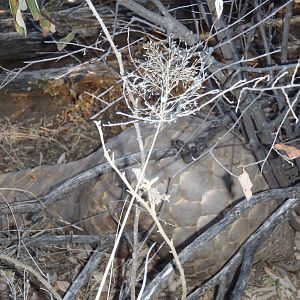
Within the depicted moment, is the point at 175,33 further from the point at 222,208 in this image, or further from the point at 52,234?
the point at 52,234

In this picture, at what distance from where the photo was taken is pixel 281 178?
2963mm

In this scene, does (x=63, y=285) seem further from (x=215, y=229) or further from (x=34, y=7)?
(x=34, y=7)

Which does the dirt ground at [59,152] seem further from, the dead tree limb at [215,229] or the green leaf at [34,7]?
Answer: the green leaf at [34,7]

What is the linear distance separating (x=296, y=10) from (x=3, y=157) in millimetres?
2312

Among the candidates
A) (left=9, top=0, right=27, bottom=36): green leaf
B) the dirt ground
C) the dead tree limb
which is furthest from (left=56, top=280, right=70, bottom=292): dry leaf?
(left=9, top=0, right=27, bottom=36): green leaf

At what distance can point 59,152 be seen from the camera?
4539mm

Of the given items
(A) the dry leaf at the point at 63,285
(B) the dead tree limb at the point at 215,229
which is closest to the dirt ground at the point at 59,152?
(A) the dry leaf at the point at 63,285

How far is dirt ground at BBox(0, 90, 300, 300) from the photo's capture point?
3.24 m

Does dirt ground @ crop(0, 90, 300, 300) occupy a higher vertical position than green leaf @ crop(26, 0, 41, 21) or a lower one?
lower

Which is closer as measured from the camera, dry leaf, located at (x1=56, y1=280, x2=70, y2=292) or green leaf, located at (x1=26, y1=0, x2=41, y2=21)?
green leaf, located at (x1=26, y1=0, x2=41, y2=21)

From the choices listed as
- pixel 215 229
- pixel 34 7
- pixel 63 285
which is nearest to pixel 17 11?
pixel 34 7

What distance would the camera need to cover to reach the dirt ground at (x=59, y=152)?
10.6ft

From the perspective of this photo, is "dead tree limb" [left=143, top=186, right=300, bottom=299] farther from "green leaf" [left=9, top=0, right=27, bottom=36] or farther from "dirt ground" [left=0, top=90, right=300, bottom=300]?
"green leaf" [left=9, top=0, right=27, bottom=36]

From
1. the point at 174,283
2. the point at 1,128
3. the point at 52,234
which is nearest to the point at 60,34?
the point at 1,128
